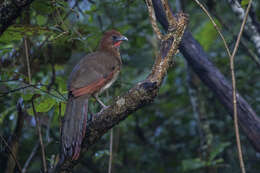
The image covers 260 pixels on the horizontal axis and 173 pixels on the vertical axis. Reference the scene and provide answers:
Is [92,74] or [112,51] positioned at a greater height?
[112,51]

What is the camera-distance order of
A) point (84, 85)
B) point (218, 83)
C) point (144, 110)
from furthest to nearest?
point (144, 110) → point (218, 83) → point (84, 85)

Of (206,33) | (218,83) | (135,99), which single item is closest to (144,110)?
(206,33)

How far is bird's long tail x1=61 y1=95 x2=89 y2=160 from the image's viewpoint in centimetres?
233

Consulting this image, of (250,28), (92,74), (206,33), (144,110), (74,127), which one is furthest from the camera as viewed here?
(144,110)

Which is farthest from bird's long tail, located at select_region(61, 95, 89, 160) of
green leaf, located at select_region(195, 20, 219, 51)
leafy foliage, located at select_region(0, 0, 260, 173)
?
green leaf, located at select_region(195, 20, 219, 51)

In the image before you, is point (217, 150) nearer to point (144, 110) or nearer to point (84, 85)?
point (84, 85)

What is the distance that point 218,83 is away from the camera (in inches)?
137

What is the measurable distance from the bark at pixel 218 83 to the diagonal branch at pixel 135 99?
99cm

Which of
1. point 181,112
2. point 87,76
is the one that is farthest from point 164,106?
point 87,76

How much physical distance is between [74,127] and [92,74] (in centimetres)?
82

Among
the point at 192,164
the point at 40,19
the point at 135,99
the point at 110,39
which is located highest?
the point at 40,19

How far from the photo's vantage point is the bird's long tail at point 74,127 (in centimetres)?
233

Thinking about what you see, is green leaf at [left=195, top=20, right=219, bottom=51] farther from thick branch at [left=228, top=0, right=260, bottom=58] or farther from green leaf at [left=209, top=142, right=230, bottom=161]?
→ green leaf at [left=209, top=142, right=230, bottom=161]

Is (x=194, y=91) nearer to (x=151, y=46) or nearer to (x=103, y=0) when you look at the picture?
(x=151, y=46)
